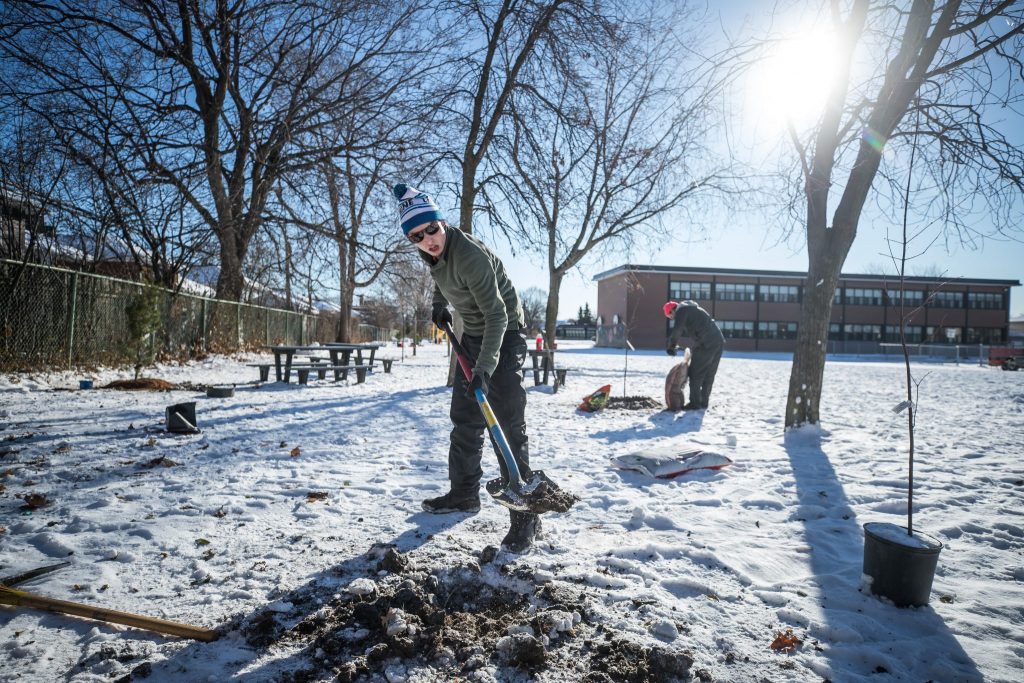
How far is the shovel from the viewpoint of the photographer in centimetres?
287

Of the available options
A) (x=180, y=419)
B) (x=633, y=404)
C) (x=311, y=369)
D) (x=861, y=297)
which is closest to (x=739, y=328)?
(x=861, y=297)

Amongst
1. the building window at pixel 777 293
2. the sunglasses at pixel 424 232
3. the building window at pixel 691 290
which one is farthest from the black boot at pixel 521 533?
the building window at pixel 777 293

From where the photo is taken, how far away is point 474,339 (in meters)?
3.51

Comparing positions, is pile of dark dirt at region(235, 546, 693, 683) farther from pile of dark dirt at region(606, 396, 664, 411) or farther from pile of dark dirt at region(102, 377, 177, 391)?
pile of dark dirt at region(102, 377, 177, 391)

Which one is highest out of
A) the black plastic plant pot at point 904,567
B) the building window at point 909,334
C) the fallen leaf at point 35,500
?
the building window at point 909,334

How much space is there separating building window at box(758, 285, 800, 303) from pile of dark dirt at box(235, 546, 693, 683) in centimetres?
4819

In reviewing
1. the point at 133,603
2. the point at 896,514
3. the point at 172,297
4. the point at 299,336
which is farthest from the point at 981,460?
the point at 299,336

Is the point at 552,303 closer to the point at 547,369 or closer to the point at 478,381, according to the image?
the point at 547,369

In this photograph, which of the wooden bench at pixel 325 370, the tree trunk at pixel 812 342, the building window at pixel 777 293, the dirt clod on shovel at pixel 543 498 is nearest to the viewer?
the dirt clod on shovel at pixel 543 498

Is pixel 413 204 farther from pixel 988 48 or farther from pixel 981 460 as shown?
pixel 988 48

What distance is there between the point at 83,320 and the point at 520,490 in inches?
467

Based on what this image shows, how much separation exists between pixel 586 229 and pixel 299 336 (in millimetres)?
17307

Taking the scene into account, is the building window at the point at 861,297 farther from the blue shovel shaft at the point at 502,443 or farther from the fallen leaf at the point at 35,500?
the fallen leaf at the point at 35,500

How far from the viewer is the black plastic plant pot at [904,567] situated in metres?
2.40
